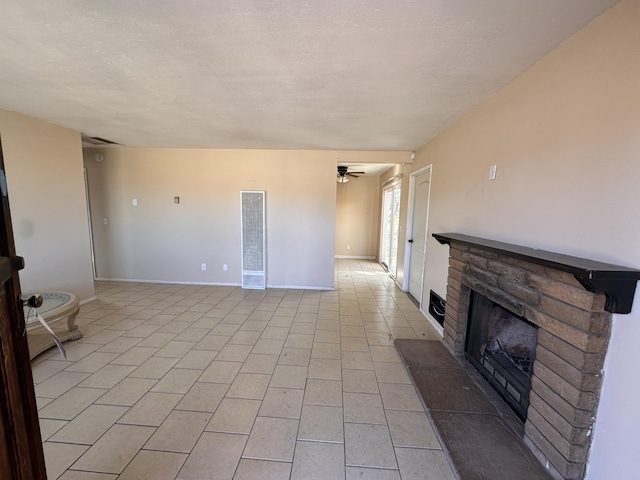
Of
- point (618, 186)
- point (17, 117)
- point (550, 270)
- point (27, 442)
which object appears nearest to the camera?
point (27, 442)

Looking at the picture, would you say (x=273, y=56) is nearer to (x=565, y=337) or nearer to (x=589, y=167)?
(x=589, y=167)

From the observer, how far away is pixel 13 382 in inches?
29.5

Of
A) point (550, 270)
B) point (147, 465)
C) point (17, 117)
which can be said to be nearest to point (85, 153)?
point (17, 117)

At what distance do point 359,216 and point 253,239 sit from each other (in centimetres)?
405

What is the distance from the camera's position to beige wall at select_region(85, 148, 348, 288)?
460 cm

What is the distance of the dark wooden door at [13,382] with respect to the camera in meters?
0.71

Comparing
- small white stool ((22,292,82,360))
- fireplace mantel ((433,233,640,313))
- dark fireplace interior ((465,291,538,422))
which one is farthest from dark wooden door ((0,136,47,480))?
dark fireplace interior ((465,291,538,422))

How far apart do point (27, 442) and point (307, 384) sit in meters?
1.70

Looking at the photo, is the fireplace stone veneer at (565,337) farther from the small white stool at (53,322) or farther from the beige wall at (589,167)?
the small white stool at (53,322)

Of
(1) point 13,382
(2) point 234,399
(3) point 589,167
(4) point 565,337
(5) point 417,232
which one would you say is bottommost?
(2) point 234,399

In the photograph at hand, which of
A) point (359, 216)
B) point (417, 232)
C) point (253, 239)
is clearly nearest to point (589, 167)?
point (417, 232)

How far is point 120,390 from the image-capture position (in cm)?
208

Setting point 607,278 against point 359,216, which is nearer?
point 607,278

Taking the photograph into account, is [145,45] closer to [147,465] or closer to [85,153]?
[147,465]
